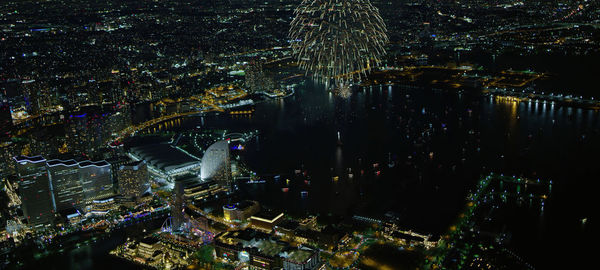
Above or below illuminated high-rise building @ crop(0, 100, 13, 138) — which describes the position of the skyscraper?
below

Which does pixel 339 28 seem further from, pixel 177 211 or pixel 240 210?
pixel 177 211

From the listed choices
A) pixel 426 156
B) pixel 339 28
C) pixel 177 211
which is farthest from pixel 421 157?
pixel 177 211

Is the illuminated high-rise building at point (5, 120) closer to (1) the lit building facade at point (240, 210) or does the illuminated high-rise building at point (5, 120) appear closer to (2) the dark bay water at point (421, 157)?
(2) the dark bay water at point (421, 157)

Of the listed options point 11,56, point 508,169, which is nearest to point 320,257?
point 508,169

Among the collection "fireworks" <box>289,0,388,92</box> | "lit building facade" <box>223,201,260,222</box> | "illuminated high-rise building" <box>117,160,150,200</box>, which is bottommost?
"lit building facade" <box>223,201,260,222</box>

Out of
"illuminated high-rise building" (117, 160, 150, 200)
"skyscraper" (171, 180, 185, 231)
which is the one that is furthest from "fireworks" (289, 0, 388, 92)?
"illuminated high-rise building" (117, 160, 150, 200)

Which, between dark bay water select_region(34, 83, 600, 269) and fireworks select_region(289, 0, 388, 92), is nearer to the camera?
fireworks select_region(289, 0, 388, 92)

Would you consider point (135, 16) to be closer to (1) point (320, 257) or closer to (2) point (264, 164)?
(2) point (264, 164)

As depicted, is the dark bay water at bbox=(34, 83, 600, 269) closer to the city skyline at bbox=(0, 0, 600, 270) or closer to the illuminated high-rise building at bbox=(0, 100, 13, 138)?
the city skyline at bbox=(0, 0, 600, 270)
